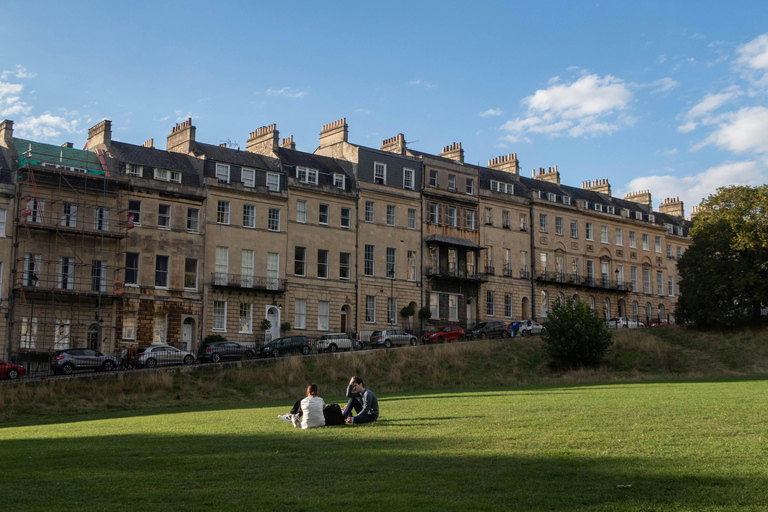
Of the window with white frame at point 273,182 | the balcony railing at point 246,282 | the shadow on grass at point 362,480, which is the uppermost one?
the window with white frame at point 273,182

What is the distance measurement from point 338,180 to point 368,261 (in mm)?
6101

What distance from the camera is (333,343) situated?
4862 centimetres

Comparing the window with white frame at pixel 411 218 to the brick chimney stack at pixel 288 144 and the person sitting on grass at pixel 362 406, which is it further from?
the person sitting on grass at pixel 362 406

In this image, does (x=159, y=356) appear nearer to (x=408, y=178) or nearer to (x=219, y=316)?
(x=219, y=316)

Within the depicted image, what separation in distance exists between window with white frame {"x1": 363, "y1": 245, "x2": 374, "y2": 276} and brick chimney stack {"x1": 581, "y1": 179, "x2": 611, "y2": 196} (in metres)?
32.3

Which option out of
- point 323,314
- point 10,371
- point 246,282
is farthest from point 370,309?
point 10,371

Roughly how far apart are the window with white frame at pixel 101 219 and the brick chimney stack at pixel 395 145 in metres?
24.7

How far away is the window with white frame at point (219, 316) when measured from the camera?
163ft

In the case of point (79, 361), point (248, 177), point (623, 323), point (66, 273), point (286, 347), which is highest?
point (248, 177)

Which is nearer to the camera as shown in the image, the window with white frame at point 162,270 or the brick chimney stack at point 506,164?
the window with white frame at point 162,270

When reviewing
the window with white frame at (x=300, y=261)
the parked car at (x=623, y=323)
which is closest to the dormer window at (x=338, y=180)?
the window with white frame at (x=300, y=261)

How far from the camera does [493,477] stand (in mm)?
11258

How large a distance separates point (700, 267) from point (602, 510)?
49.0 m

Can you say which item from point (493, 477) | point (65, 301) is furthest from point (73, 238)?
point (493, 477)
